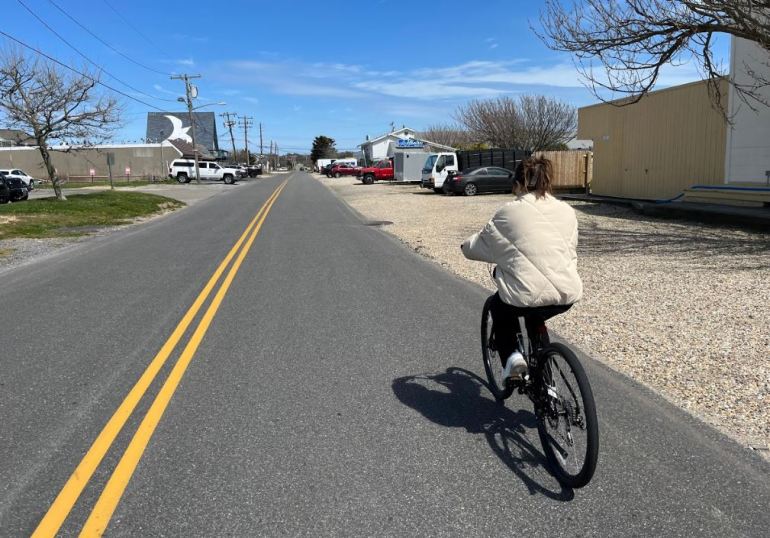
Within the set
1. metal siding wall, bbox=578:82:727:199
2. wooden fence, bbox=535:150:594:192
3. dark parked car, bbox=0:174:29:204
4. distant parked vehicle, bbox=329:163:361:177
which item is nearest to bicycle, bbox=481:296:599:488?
metal siding wall, bbox=578:82:727:199

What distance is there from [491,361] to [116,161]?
7870 cm

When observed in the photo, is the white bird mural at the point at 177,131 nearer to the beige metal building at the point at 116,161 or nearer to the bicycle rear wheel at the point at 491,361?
the beige metal building at the point at 116,161

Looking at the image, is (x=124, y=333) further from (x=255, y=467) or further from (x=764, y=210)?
(x=764, y=210)

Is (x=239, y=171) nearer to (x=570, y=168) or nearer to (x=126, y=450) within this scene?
(x=570, y=168)

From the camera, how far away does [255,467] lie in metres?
3.50

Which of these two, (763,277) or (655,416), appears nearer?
(655,416)

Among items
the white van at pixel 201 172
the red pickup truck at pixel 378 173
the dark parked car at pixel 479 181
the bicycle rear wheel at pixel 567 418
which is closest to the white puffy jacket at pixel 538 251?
the bicycle rear wheel at pixel 567 418

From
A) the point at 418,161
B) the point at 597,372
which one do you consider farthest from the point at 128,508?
the point at 418,161

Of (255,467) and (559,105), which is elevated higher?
(559,105)

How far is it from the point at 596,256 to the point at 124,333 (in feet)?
27.1

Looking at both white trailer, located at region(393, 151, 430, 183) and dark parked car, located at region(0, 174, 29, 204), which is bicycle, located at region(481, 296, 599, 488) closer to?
dark parked car, located at region(0, 174, 29, 204)

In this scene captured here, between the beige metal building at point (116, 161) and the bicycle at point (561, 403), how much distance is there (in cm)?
7600

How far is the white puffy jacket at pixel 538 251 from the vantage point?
3520 millimetres

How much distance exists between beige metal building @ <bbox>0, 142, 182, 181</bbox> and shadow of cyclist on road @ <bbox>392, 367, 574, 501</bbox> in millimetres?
74921
